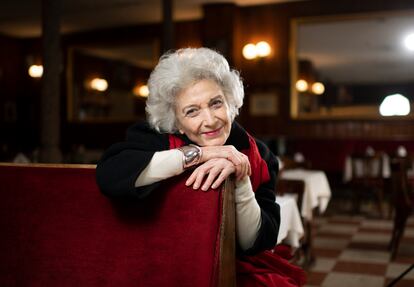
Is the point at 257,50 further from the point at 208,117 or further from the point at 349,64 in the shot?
the point at 208,117

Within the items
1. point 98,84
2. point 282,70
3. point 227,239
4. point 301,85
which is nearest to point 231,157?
point 227,239

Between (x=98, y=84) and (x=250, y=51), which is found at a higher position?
(x=250, y=51)

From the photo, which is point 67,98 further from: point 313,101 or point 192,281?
point 192,281

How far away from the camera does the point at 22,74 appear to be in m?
12.3

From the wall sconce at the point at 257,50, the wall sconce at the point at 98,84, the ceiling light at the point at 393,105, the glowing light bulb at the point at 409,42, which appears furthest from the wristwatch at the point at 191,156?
the wall sconce at the point at 98,84

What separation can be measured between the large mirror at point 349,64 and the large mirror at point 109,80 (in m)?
3.17

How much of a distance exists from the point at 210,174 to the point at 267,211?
39 cm

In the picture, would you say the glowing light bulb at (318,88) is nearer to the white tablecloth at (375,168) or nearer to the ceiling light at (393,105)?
the ceiling light at (393,105)

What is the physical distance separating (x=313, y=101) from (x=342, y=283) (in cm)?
650

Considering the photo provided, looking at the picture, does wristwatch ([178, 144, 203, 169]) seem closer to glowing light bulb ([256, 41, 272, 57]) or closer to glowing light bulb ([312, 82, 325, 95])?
glowing light bulb ([256, 41, 272, 57])

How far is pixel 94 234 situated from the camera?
150 cm

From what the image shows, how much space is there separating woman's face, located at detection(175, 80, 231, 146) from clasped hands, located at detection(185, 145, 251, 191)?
0.62ft

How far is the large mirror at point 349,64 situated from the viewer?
9.17 m

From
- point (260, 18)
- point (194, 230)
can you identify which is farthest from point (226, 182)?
point (260, 18)
